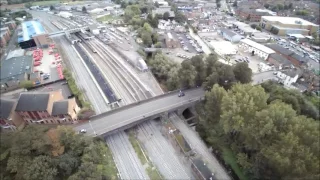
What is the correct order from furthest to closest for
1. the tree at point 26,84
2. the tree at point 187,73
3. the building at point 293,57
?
the building at point 293,57
the tree at point 187,73
the tree at point 26,84

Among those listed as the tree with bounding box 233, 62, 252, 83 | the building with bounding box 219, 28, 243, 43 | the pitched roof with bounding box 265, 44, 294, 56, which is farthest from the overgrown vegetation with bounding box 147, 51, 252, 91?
the building with bounding box 219, 28, 243, 43

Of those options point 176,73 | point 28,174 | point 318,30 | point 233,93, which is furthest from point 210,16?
point 28,174

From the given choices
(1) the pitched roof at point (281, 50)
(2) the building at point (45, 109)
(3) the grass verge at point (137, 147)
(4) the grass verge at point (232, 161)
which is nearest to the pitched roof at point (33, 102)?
(2) the building at point (45, 109)

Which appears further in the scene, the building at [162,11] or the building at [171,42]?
the building at [162,11]

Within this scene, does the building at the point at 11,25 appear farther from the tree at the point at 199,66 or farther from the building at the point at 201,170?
the building at the point at 201,170

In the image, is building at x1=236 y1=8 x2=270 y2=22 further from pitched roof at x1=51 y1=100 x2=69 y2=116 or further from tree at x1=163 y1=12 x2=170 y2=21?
pitched roof at x1=51 y1=100 x2=69 y2=116

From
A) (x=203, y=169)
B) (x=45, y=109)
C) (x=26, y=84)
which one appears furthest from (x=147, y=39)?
(x=203, y=169)
